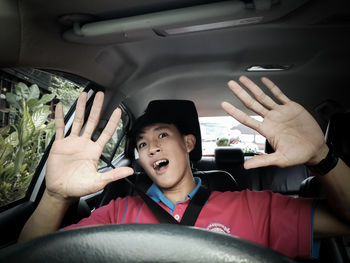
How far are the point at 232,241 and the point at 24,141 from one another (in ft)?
6.81

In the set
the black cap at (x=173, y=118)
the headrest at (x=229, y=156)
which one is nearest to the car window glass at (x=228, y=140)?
the headrest at (x=229, y=156)

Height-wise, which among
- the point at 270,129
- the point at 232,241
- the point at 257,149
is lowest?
the point at 257,149

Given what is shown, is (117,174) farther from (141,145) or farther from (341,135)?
(341,135)

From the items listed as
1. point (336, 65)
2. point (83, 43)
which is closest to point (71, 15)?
point (83, 43)

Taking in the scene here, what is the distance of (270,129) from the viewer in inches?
44.2

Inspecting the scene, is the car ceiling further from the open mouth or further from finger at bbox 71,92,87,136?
the open mouth

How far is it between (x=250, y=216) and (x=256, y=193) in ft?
0.45

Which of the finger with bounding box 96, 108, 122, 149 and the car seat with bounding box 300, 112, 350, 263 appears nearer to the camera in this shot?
the finger with bounding box 96, 108, 122, 149

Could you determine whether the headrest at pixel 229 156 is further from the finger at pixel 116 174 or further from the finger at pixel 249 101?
the finger at pixel 116 174

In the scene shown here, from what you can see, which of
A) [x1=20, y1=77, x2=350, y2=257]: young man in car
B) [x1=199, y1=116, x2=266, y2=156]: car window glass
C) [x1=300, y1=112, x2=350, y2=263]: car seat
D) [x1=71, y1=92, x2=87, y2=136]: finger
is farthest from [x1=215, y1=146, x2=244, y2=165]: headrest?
[x1=71, y1=92, x2=87, y2=136]: finger

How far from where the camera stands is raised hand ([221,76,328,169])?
106cm

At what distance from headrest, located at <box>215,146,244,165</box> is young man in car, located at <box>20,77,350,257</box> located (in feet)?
7.34

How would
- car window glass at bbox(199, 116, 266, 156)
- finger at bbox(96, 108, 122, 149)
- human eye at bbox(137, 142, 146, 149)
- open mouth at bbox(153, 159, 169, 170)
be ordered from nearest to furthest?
finger at bbox(96, 108, 122, 149) < open mouth at bbox(153, 159, 169, 170) < human eye at bbox(137, 142, 146, 149) < car window glass at bbox(199, 116, 266, 156)

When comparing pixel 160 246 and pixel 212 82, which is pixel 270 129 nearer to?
pixel 160 246
